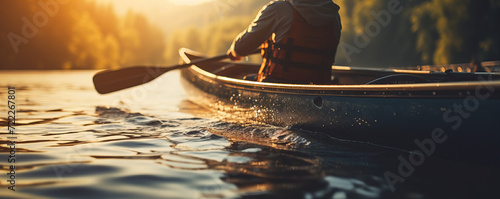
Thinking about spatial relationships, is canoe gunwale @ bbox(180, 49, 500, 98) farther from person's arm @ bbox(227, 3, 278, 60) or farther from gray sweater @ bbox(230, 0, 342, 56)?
gray sweater @ bbox(230, 0, 342, 56)

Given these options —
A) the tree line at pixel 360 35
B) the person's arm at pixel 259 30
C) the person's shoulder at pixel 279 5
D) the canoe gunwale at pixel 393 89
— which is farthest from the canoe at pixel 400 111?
the tree line at pixel 360 35

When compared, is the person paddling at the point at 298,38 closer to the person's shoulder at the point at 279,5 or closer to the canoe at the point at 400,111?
the person's shoulder at the point at 279,5

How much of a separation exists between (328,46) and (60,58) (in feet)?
105

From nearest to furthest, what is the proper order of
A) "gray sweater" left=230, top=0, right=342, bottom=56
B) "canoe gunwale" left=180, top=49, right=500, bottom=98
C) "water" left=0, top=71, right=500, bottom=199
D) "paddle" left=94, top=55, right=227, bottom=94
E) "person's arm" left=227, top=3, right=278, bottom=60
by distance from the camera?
"water" left=0, top=71, right=500, bottom=199, "canoe gunwale" left=180, top=49, right=500, bottom=98, "gray sweater" left=230, top=0, right=342, bottom=56, "person's arm" left=227, top=3, right=278, bottom=60, "paddle" left=94, top=55, right=227, bottom=94

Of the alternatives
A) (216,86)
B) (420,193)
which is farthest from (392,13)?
(420,193)

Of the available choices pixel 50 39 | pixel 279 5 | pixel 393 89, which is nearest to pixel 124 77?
pixel 279 5

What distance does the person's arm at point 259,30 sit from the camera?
4488 mm

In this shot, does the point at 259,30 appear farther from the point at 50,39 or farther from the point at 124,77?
the point at 50,39

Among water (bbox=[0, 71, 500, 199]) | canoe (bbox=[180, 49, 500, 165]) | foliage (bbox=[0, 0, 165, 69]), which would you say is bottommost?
water (bbox=[0, 71, 500, 199])

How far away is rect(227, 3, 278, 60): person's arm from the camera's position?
14.7 ft

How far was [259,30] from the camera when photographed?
182 inches

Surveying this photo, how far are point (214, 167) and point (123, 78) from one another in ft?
14.4

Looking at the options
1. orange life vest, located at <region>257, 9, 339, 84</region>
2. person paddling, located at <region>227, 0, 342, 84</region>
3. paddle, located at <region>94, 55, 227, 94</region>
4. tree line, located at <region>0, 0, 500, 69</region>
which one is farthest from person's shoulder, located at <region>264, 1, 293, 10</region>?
tree line, located at <region>0, 0, 500, 69</region>

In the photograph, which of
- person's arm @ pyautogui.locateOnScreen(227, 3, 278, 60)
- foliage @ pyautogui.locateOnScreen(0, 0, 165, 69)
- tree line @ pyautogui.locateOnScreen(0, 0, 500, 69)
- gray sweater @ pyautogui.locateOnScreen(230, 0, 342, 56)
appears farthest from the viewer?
tree line @ pyautogui.locateOnScreen(0, 0, 500, 69)
